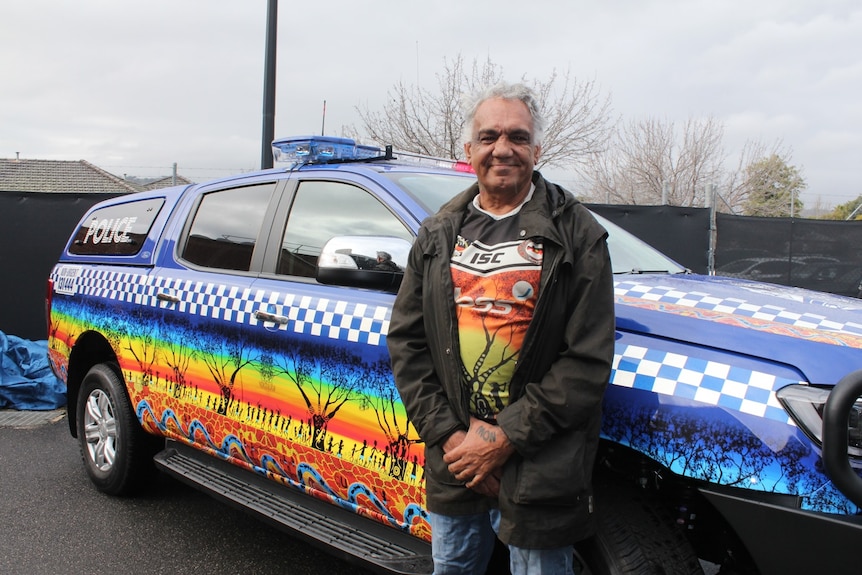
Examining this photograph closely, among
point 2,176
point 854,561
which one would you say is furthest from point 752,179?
point 2,176

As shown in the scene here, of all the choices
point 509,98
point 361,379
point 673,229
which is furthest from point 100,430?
point 673,229

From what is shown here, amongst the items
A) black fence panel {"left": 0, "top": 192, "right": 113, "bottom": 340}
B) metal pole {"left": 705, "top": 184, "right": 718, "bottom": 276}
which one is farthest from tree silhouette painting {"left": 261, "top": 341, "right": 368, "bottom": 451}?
metal pole {"left": 705, "top": 184, "right": 718, "bottom": 276}

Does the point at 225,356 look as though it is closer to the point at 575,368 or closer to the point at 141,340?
the point at 141,340

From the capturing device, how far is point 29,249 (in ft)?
25.4

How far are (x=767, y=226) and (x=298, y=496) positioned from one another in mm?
8360

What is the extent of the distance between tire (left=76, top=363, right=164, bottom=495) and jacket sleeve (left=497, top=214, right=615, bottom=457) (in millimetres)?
2923

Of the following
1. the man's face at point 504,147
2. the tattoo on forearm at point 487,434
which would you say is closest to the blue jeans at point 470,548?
the tattoo on forearm at point 487,434

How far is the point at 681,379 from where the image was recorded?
6.36 ft

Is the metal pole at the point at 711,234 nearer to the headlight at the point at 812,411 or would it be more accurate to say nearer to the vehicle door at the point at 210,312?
the vehicle door at the point at 210,312

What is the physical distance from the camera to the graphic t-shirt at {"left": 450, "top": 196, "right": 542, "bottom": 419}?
1805 millimetres

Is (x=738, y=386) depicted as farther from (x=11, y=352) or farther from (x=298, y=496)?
(x=11, y=352)

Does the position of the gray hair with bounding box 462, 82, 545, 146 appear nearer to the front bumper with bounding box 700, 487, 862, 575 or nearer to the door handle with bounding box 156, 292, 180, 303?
the front bumper with bounding box 700, 487, 862, 575

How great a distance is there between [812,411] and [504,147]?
41.0 inches

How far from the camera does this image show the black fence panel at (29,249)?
7.58 m
